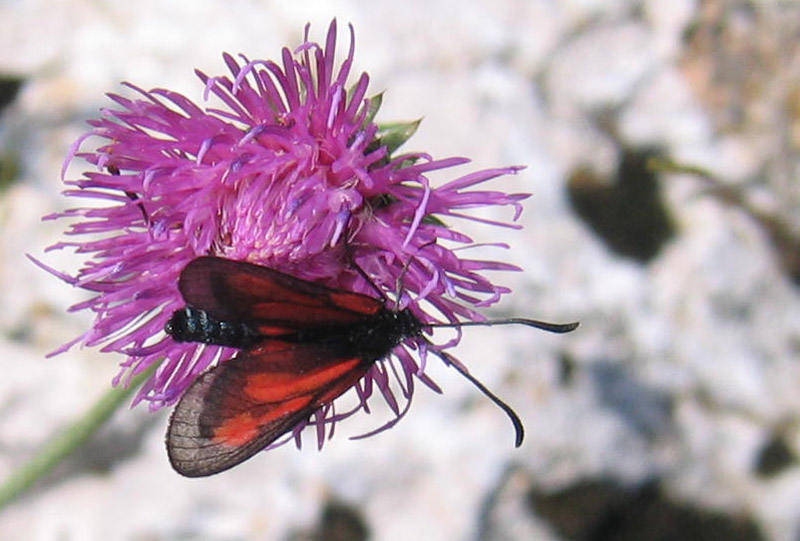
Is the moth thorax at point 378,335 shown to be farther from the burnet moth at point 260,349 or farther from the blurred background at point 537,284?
the blurred background at point 537,284

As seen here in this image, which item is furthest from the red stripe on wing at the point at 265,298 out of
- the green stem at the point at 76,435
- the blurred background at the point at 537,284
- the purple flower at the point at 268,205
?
the blurred background at the point at 537,284

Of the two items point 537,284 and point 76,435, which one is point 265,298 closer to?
point 76,435

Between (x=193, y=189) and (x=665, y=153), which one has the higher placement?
(x=665, y=153)

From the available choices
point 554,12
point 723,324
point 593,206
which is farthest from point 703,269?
point 554,12

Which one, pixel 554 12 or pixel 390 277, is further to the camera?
pixel 554 12

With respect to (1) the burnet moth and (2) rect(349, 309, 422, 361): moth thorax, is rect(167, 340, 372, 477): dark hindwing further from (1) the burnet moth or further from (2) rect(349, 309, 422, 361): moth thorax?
(2) rect(349, 309, 422, 361): moth thorax

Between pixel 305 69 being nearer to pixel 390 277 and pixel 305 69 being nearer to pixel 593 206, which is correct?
pixel 390 277

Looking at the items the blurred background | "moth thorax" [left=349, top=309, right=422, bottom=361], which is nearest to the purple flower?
"moth thorax" [left=349, top=309, right=422, bottom=361]
